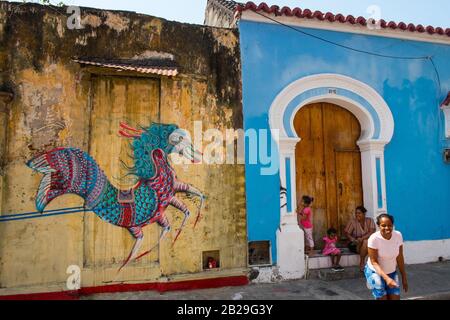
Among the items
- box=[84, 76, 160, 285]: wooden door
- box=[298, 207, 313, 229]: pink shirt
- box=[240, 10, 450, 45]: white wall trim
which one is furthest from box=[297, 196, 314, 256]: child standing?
box=[240, 10, 450, 45]: white wall trim

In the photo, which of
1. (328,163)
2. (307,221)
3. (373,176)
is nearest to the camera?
(307,221)

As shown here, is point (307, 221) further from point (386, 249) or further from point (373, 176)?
point (386, 249)

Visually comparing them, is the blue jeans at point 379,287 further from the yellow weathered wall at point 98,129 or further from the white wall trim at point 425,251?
the white wall trim at point 425,251

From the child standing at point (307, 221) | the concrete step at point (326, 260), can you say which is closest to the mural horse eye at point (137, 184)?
the child standing at point (307, 221)

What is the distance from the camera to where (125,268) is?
5.76 meters

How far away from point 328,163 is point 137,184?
12.3 feet

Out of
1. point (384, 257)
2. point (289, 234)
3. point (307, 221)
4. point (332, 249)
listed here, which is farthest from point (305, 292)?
point (384, 257)

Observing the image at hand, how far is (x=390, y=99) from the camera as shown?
7355 millimetres

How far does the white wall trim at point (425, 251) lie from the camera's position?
23.8ft

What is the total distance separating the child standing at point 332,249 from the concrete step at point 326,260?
10cm

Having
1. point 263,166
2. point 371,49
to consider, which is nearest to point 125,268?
point 263,166
